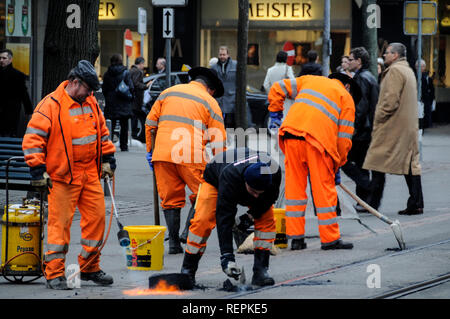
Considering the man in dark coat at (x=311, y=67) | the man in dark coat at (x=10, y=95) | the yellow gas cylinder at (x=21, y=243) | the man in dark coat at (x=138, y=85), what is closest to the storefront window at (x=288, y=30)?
the man in dark coat at (x=138, y=85)

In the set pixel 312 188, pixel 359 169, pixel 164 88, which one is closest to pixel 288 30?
pixel 164 88

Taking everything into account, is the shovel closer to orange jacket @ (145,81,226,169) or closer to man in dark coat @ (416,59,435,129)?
orange jacket @ (145,81,226,169)

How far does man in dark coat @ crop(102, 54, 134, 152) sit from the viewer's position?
63.1 feet

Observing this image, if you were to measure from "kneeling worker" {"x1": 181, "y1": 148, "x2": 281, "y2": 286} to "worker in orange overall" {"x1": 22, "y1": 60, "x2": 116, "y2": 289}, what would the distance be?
0.80 m

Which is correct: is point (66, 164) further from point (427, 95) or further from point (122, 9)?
point (122, 9)

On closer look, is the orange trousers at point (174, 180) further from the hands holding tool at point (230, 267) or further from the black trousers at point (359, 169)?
the black trousers at point (359, 169)

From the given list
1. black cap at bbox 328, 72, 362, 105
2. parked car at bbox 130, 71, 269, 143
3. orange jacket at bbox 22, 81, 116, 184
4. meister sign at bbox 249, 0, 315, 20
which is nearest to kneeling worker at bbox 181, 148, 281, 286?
orange jacket at bbox 22, 81, 116, 184

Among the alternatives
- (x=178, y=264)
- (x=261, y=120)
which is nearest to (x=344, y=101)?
(x=178, y=264)

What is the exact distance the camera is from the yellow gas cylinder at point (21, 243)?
8.19 meters

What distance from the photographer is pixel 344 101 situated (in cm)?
974

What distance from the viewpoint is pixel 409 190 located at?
40.0 feet

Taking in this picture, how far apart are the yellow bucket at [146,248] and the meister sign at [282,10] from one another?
2048 centimetres

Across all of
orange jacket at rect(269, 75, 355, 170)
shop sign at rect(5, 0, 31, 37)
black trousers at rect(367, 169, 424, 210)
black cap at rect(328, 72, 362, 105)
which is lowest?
black trousers at rect(367, 169, 424, 210)

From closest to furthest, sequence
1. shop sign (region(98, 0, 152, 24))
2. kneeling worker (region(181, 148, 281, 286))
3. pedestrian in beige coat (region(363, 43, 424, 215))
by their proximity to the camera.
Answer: kneeling worker (region(181, 148, 281, 286)) < pedestrian in beige coat (region(363, 43, 424, 215)) < shop sign (region(98, 0, 152, 24))
